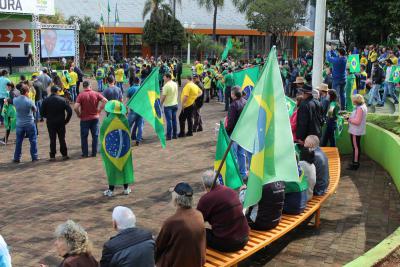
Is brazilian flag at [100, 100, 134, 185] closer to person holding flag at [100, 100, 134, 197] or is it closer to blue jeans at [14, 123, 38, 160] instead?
person holding flag at [100, 100, 134, 197]

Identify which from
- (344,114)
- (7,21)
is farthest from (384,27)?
(7,21)

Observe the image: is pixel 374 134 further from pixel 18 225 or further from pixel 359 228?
pixel 18 225

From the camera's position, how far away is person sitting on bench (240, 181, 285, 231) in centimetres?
602

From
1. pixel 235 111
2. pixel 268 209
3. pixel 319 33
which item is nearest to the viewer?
pixel 268 209

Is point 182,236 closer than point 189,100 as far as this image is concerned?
Yes

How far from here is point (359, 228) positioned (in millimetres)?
7328

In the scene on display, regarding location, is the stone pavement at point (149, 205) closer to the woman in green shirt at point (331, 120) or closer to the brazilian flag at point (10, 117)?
the woman in green shirt at point (331, 120)

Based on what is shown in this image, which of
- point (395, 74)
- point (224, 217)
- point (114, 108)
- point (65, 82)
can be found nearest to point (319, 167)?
point (224, 217)

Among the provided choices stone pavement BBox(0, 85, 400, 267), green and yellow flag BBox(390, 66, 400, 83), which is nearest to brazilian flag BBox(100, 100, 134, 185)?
stone pavement BBox(0, 85, 400, 267)

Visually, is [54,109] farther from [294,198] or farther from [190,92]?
[294,198]

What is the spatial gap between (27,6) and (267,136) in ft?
98.8

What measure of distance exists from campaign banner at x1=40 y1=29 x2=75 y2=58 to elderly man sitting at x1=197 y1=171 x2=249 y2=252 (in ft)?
107

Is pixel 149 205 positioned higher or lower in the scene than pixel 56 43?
lower

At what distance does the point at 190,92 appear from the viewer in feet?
44.8
